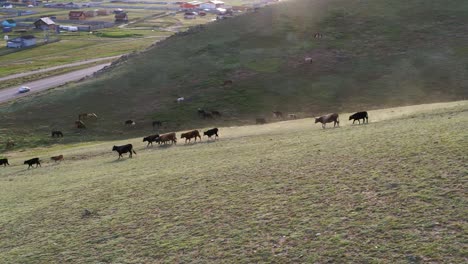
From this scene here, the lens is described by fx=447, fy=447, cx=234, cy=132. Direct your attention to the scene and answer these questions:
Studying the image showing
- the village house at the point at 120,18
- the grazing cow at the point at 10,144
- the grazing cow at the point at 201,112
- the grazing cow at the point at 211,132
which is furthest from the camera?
Answer: the village house at the point at 120,18

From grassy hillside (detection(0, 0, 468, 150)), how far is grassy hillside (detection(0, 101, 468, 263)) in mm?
23826

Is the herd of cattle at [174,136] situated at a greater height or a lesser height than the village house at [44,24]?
lesser

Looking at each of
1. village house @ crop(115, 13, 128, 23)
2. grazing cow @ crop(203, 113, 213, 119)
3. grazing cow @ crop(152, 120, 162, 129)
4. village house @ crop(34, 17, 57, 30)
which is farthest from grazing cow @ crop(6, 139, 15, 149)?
village house @ crop(115, 13, 128, 23)

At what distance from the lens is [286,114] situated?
47375 millimetres

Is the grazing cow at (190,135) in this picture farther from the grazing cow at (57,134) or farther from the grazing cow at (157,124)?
the grazing cow at (57,134)

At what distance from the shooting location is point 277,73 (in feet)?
189

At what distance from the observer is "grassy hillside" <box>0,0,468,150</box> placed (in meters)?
48.6

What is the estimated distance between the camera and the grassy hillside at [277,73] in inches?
1914

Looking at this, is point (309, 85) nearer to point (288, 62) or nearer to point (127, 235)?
point (288, 62)

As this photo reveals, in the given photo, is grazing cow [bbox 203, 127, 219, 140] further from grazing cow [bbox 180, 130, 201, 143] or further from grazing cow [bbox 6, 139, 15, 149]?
grazing cow [bbox 6, 139, 15, 149]

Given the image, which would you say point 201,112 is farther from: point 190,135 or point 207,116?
point 190,135

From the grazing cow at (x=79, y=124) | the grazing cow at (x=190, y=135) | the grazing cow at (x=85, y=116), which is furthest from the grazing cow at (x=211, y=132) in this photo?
the grazing cow at (x=85, y=116)

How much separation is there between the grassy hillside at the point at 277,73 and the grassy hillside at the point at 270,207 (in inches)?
938

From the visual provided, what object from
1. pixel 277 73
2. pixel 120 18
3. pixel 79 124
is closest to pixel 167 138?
pixel 79 124
